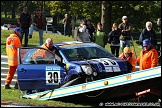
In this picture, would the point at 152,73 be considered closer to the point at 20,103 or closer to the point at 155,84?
the point at 155,84

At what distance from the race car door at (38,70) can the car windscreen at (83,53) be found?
456 mm

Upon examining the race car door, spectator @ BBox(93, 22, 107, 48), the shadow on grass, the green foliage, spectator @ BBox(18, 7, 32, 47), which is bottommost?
the shadow on grass

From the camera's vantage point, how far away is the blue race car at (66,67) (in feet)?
36.2

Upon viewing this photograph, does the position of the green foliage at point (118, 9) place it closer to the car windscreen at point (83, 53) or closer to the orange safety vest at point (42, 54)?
the car windscreen at point (83, 53)

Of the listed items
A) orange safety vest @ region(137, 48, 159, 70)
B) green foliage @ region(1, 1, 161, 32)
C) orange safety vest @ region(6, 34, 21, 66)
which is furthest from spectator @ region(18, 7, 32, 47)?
green foliage @ region(1, 1, 161, 32)

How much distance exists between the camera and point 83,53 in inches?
477

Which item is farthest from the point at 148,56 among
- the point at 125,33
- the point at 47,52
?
the point at 125,33

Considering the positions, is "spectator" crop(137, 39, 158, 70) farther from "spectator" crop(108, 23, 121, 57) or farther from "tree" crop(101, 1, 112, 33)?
"tree" crop(101, 1, 112, 33)

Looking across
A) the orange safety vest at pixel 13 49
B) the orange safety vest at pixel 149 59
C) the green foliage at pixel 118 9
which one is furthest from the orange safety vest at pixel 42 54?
the green foliage at pixel 118 9

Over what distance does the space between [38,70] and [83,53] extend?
4.58 ft

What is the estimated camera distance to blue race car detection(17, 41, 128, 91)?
1105 cm

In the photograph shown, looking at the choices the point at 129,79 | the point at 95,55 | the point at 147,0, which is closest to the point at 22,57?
the point at 95,55

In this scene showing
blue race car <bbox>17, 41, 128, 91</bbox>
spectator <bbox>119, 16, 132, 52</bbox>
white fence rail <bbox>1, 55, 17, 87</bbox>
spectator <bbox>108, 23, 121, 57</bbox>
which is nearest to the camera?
blue race car <bbox>17, 41, 128, 91</bbox>

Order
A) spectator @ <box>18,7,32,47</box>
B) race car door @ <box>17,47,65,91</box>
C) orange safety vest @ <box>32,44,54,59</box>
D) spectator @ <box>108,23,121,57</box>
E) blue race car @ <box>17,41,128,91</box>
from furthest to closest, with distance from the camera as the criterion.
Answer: spectator @ <box>18,7,32,47</box> → spectator @ <box>108,23,121,57</box> → orange safety vest @ <box>32,44,54,59</box> → race car door @ <box>17,47,65,91</box> → blue race car @ <box>17,41,128,91</box>
